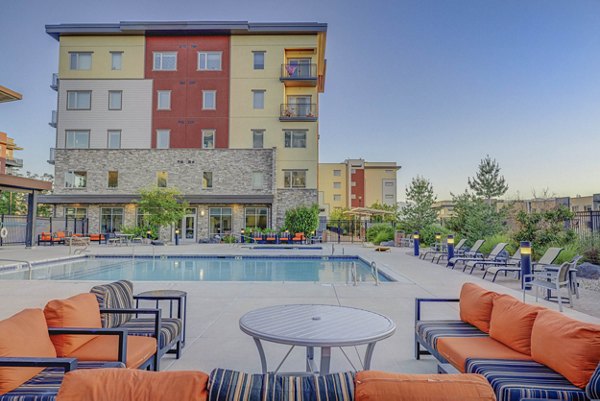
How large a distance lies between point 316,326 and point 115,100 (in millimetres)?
25480

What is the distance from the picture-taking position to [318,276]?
1068 cm

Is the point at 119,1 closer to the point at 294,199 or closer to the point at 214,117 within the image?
the point at 214,117

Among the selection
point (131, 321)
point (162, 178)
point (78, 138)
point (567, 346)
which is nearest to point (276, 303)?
point (131, 321)

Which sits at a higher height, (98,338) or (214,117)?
(214,117)

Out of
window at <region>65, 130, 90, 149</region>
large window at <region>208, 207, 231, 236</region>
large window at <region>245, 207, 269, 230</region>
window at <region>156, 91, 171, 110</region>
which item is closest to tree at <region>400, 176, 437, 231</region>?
large window at <region>245, 207, 269, 230</region>

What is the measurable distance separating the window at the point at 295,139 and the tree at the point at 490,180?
10.4 m

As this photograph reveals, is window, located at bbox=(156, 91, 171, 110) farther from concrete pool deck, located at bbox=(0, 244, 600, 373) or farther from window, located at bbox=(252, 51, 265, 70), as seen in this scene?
concrete pool deck, located at bbox=(0, 244, 600, 373)

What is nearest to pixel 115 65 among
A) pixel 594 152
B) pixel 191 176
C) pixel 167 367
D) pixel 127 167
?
pixel 127 167

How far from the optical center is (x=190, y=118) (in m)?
23.9

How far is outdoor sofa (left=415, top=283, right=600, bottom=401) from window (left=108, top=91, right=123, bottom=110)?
2517 centimetres

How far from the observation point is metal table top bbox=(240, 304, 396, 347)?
8.02 ft

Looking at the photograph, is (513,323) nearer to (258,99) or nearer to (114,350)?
(114,350)

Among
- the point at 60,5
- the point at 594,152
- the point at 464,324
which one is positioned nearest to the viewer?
the point at 464,324

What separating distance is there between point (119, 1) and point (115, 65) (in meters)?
4.31
